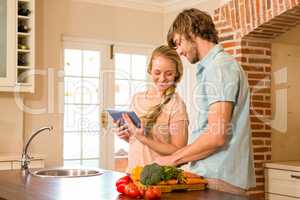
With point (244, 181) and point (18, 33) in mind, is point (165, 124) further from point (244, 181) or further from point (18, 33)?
point (18, 33)

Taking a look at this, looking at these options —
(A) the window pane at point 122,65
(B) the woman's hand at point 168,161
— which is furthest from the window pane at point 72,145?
(B) the woman's hand at point 168,161

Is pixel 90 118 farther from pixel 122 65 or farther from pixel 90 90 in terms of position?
pixel 122 65

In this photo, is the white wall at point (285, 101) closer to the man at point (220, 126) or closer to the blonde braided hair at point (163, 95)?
the blonde braided hair at point (163, 95)

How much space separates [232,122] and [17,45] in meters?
3.17

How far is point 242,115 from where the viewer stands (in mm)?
2188

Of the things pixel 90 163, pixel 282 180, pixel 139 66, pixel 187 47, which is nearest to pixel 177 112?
pixel 187 47

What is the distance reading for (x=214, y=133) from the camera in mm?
2109

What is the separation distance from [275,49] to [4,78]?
264 centimetres

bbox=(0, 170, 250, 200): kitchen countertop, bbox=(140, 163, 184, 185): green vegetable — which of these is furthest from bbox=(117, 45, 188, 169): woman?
bbox=(140, 163, 184, 185): green vegetable

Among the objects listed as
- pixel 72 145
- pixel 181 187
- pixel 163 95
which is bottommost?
pixel 72 145

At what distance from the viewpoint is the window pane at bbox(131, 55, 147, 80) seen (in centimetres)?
610

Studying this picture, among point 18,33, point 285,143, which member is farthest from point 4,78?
point 285,143

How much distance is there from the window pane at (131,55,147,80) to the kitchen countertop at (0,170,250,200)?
3.23 metres

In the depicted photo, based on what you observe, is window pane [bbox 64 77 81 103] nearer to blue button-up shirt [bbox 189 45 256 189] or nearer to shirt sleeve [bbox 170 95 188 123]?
shirt sleeve [bbox 170 95 188 123]
